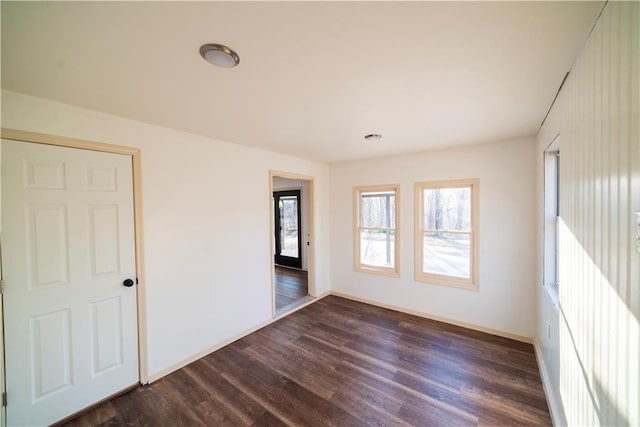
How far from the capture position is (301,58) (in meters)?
1.30

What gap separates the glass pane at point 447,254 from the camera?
11.0 feet

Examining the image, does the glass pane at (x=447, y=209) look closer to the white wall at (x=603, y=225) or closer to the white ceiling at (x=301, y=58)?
the white ceiling at (x=301, y=58)

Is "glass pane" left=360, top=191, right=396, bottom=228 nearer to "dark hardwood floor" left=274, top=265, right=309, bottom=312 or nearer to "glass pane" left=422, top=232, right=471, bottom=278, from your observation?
"glass pane" left=422, top=232, right=471, bottom=278

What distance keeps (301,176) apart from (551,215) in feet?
10.3

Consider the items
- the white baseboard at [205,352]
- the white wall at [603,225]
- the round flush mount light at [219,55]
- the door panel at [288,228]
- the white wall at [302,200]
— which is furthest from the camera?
the door panel at [288,228]

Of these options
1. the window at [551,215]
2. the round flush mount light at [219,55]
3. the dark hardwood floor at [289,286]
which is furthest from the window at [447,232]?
the round flush mount light at [219,55]

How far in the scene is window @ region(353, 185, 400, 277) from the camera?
12.9ft

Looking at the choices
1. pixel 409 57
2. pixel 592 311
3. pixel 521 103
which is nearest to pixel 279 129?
pixel 409 57

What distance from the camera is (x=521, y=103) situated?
1.91 m

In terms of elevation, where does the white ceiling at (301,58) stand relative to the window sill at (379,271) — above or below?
above

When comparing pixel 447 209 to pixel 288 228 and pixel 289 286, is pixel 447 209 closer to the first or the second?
pixel 289 286

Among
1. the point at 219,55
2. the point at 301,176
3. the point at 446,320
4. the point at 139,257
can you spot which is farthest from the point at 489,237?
the point at 139,257

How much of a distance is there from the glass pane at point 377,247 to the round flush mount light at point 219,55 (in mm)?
3392

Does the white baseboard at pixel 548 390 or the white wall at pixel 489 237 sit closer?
the white baseboard at pixel 548 390
